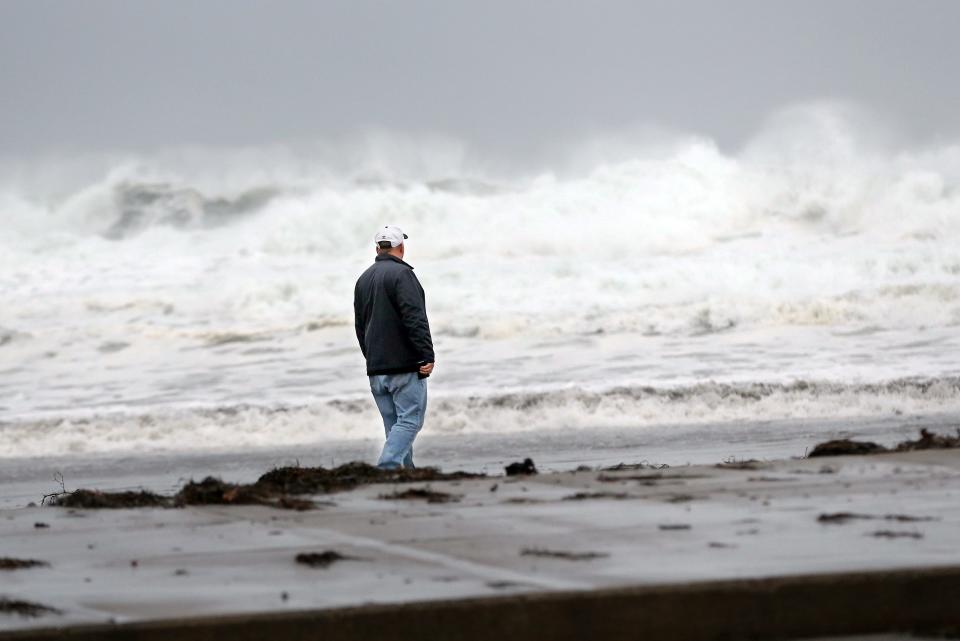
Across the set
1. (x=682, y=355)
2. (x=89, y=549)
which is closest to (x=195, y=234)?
(x=682, y=355)

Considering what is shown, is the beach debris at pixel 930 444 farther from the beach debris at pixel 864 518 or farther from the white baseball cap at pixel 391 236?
the white baseball cap at pixel 391 236

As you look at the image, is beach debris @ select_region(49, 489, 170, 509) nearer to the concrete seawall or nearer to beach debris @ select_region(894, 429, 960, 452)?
the concrete seawall

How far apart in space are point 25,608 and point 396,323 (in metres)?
4.86

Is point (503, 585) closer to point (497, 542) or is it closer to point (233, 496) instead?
point (497, 542)

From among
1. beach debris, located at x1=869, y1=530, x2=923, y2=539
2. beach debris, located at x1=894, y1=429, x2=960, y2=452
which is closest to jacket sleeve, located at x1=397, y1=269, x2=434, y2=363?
beach debris, located at x1=894, y1=429, x2=960, y2=452

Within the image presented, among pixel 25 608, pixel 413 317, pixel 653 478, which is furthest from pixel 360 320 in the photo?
pixel 25 608

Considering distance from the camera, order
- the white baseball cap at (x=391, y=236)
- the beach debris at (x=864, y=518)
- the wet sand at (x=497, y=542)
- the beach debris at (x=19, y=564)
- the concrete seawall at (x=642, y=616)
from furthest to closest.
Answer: the white baseball cap at (x=391, y=236), the beach debris at (x=864, y=518), the beach debris at (x=19, y=564), the wet sand at (x=497, y=542), the concrete seawall at (x=642, y=616)

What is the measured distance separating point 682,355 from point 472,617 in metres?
16.7

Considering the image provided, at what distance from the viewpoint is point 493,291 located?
28.4 m

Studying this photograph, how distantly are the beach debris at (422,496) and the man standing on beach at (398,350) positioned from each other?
7.55 feet

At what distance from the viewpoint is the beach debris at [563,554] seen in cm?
426

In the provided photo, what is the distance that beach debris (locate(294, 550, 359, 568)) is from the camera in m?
4.34

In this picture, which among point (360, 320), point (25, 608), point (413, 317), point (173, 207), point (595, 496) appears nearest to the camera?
point (25, 608)

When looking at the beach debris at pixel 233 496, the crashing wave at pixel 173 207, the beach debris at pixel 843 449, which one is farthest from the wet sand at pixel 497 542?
the crashing wave at pixel 173 207
